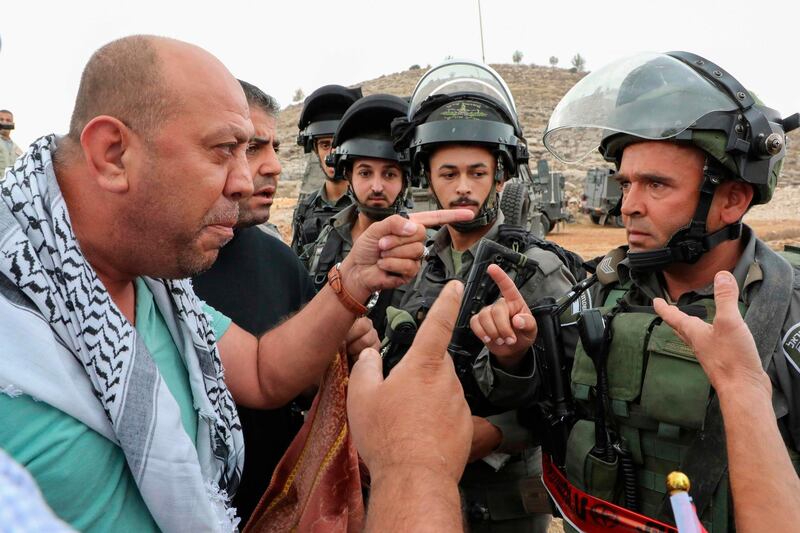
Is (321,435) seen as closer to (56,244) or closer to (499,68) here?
(56,244)

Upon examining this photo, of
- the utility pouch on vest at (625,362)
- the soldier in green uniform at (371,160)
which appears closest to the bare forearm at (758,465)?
the utility pouch on vest at (625,362)

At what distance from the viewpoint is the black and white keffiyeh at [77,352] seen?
1.35 metres

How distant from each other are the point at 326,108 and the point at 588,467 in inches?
197

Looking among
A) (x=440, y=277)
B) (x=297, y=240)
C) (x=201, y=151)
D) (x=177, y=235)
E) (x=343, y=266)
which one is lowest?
(x=297, y=240)

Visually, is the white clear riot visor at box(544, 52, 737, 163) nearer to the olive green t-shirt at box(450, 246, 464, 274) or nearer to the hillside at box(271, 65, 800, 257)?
the olive green t-shirt at box(450, 246, 464, 274)

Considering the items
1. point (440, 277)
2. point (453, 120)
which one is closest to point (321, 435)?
point (440, 277)

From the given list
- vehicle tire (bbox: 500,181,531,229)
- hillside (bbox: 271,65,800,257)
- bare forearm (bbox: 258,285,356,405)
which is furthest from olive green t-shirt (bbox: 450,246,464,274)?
hillside (bbox: 271,65,800,257)

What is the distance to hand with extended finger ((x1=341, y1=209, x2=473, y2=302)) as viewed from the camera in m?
2.06

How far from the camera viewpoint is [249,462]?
8.17 ft

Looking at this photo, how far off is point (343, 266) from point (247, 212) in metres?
0.72

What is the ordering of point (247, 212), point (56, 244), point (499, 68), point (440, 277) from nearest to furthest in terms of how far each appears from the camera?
1. point (56, 244)
2. point (247, 212)
3. point (440, 277)
4. point (499, 68)

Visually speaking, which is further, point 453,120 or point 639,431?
point 453,120

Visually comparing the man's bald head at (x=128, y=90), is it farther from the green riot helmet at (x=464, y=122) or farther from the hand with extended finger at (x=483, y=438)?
the green riot helmet at (x=464, y=122)

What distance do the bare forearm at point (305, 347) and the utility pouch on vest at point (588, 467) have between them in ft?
3.21
